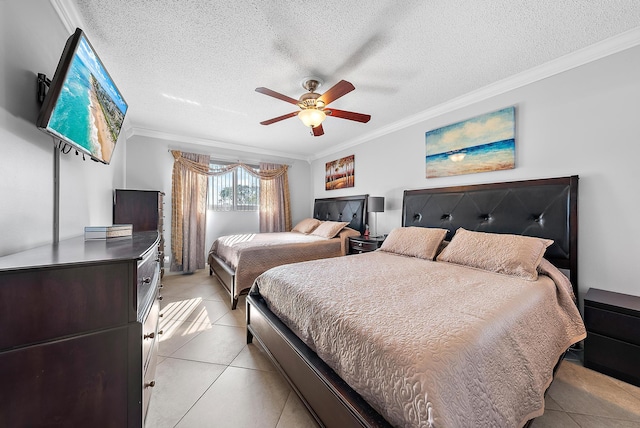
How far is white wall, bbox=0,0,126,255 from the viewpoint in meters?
1.06

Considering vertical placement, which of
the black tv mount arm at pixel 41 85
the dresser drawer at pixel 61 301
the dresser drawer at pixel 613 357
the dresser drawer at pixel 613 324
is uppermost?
the black tv mount arm at pixel 41 85

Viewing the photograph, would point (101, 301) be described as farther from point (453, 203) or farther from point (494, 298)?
point (453, 203)

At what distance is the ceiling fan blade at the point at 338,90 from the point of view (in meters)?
1.83

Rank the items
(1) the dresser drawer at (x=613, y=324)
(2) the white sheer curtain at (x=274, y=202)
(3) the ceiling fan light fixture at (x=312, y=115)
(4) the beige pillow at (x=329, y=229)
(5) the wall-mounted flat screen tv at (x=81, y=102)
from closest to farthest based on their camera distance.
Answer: (5) the wall-mounted flat screen tv at (x=81, y=102) → (1) the dresser drawer at (x=613, y=324) → (3) the ceiling fan light fixture at (x=312, y=115) → (4) the beige pillow at (x=329, y=229) → (2) the white sheer curtain at (x=274, y=202)

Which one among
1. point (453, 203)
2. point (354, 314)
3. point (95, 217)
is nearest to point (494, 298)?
point (354, 314)

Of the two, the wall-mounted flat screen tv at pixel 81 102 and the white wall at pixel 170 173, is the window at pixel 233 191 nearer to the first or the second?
the white wall at pixel 170 173

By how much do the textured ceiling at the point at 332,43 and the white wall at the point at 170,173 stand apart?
1313 mm

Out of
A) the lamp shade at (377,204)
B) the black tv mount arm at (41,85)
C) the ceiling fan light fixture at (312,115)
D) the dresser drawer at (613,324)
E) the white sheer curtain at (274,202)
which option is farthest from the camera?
the white sheer curtain at (274,202)

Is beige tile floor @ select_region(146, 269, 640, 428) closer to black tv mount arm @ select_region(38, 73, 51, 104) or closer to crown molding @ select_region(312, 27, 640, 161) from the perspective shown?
black tv mount arm @ select_region(38, 73, 51, 104)

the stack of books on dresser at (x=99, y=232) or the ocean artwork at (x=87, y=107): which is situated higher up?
the ocean artwork at (x=87, y=107)

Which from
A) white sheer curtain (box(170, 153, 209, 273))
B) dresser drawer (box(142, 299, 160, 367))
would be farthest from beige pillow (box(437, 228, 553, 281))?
white sheer curtain (box(170, 153, 209, 273))

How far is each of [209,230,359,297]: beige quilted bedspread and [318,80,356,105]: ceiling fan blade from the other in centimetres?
185

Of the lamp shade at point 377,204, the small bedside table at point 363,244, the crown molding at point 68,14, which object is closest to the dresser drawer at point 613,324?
the small bedside table at point 363,244

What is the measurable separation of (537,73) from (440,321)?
2574mm
